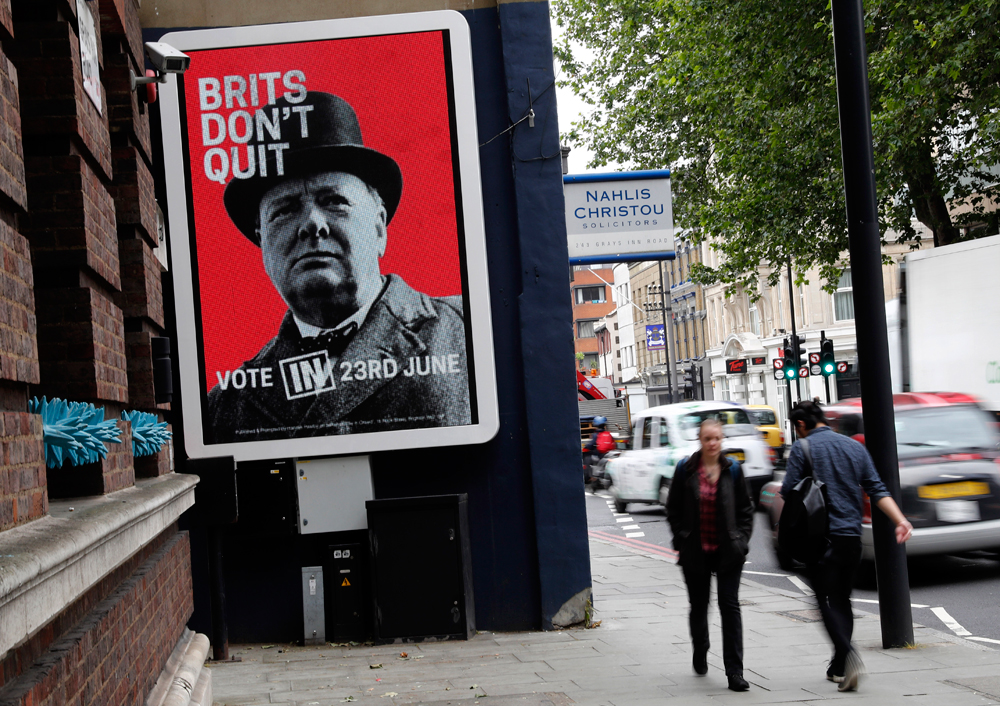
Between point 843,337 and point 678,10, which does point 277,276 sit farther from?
point 843,337

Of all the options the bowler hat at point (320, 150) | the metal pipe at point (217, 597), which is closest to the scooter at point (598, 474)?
the bowler hat at point (320, 150)

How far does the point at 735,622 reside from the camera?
6.78 meters

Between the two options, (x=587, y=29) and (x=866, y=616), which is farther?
(x=587, y=29)

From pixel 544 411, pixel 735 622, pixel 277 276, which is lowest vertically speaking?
pixel 735 622

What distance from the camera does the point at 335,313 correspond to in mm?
9188

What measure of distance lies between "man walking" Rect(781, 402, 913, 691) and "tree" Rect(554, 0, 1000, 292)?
14.9m

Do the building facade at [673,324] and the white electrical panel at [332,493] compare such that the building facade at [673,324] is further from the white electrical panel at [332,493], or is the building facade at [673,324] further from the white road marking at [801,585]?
the white electrical panel at [332,493]

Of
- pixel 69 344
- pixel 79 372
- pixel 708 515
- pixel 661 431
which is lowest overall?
pixel 661 431

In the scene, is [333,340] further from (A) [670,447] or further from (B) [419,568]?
(A) [670,447]

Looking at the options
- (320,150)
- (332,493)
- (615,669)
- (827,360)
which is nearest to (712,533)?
(615,669)

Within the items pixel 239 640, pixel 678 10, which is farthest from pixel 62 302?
pixel 678 10

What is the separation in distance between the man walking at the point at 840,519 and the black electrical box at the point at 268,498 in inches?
167

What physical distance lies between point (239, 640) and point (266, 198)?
3755mm

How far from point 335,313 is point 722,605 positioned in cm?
411
